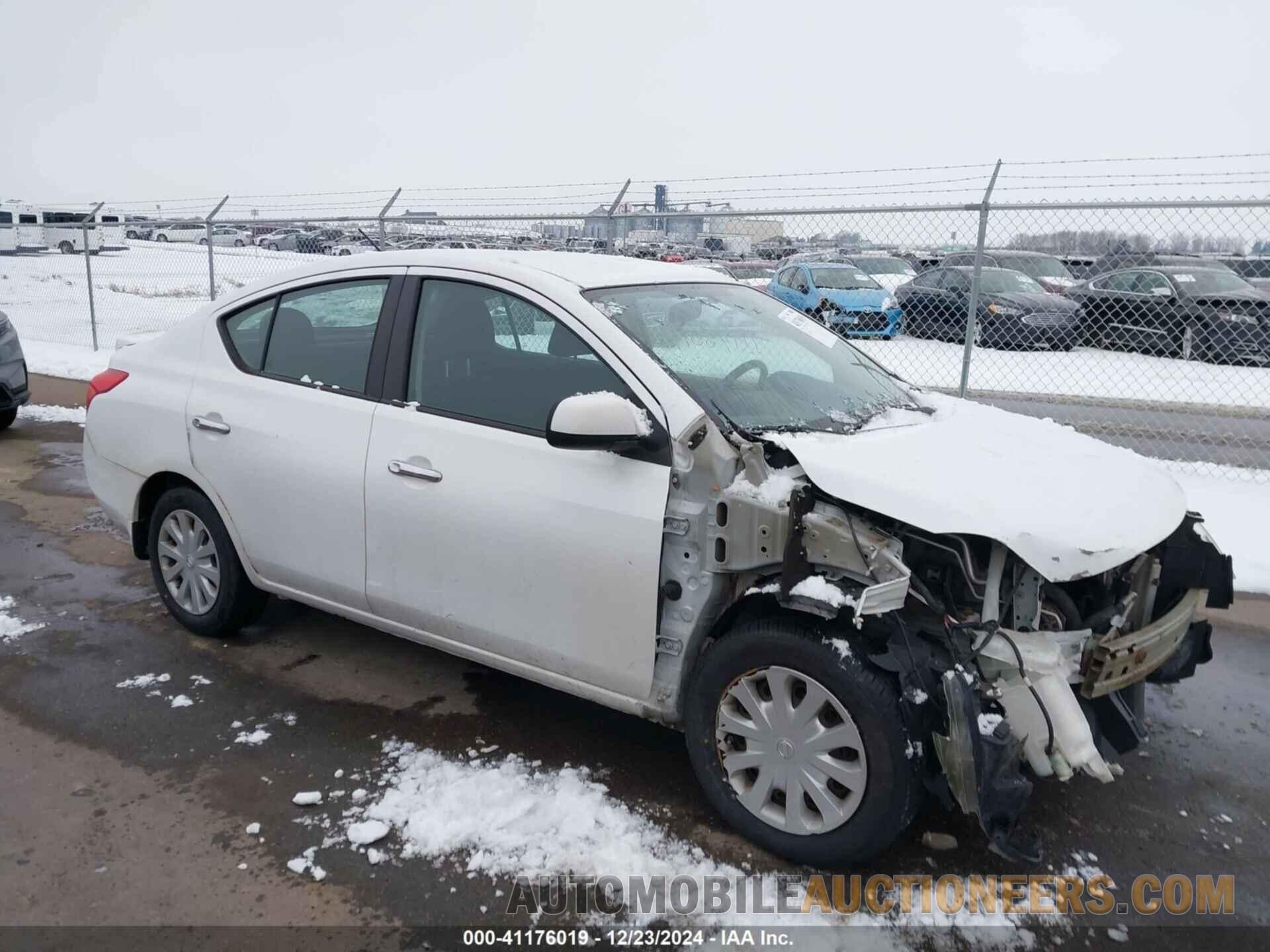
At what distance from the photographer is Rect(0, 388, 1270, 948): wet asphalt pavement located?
8.90 feet

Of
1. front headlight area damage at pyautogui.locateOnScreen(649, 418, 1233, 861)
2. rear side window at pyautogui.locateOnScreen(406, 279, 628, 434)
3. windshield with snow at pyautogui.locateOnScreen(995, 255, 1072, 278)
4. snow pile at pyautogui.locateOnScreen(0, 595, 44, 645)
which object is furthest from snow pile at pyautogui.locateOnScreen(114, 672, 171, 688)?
windshield with snow at pyautogui.locateOnScreen(995, 255, 1072, 278)

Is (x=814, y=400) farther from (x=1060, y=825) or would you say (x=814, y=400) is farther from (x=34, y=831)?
(x=34, y=831)

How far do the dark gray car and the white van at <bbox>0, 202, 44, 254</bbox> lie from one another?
32799 millimetres

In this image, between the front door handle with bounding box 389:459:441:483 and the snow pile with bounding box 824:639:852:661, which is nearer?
the snow pile with bounding box 824:639:852:661

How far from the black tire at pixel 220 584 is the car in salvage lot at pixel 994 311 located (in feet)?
29.4

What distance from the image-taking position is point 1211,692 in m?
4.14

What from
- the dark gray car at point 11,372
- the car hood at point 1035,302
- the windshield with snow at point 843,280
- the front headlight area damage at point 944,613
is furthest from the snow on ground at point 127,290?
the car hood at point 1035,302

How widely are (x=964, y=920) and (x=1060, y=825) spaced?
674 mm

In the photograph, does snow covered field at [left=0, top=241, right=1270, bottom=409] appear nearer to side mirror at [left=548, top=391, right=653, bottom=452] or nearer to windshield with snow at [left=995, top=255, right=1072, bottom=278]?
windshield with snow at [left=995, top=255, right=1072, bottom=278]

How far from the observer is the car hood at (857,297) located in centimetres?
1120

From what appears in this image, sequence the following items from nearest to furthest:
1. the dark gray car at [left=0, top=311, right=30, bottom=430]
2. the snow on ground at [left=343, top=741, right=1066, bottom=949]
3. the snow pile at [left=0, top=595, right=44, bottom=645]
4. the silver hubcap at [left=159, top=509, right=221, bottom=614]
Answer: the snow on ground at [left=343, top=741, right=1066, bottom=949] < the silver hubcap at [left=159, top=509, right=221, bottom=614] < the snow pile at [left=0, top=595, right=44, bottom=645] < the dark gray car at [left=0, top=311, right=30, bottom=430]

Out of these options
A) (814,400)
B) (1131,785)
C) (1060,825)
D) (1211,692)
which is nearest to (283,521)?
(814,400)

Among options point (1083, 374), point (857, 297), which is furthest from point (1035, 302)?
point (857, 297)

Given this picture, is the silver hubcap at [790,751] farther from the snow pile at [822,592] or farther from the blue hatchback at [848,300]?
the blue hatchback at [848,300]
